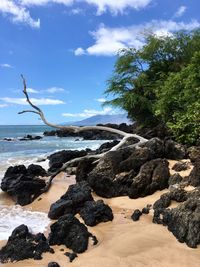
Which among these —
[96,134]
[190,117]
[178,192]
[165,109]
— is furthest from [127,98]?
[96,134]

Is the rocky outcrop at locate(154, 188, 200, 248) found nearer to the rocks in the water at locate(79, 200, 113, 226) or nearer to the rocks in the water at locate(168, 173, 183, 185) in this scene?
the rocks in the water at locate(79, 200, 113, 226)

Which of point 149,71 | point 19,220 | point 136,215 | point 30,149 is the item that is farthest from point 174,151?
point 30,149

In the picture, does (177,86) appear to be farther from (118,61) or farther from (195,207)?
(195,207)

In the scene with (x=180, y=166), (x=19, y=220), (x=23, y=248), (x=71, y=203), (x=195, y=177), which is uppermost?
(x=180, y=166)

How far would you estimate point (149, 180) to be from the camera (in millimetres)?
13336

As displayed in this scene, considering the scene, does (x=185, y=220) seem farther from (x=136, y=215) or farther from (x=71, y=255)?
(x=71, y=255)

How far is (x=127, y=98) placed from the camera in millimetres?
31016

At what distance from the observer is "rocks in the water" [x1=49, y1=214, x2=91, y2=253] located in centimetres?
882

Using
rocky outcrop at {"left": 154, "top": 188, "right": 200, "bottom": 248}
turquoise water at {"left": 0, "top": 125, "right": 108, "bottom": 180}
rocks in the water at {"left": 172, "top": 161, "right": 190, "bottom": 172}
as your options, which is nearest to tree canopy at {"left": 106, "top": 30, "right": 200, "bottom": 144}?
turquoise water at {"left": 0, "top": 125, "right": 108, "bottom": 180}

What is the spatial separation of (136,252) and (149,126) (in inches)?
917

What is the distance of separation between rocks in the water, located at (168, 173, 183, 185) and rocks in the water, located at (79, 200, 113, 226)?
9.73 ft

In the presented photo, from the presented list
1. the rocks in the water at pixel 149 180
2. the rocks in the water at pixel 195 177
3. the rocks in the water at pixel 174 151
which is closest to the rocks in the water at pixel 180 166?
the rocks in the water at pixel 149 180

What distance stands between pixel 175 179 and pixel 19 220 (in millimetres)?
5010

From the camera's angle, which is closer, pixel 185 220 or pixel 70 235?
pixel 70 235
